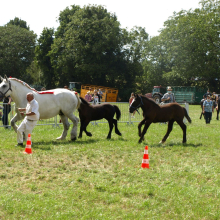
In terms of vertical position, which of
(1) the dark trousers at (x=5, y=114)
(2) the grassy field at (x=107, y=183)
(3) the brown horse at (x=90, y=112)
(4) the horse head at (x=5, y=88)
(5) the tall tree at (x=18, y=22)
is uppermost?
(5) the tall tree at (x=18, y=22)

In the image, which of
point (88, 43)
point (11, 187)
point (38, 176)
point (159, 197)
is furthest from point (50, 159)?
point (88, 43)

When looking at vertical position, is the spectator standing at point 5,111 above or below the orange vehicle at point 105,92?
below

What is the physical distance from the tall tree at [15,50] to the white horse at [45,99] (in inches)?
1987

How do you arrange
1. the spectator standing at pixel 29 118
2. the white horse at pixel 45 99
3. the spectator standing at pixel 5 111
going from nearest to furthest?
the spectator standing at pixel 29 118 → the white horse at pixel 45 99 → the spectator standing at pixel 5 111

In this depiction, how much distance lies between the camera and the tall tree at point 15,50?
5940 centimetres

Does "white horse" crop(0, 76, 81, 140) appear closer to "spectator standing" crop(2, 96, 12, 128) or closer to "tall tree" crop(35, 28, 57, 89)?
"spectator standing" crop(2, 96, 12, 128)

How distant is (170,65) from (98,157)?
173 feet

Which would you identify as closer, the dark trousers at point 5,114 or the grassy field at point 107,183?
the grassy field at point 107,183

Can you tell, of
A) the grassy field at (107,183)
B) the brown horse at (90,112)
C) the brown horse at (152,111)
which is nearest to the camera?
the grassy field at (107,183)

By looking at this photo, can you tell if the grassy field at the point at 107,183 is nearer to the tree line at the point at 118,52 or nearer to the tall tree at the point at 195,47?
the tree line at the point at 118,52

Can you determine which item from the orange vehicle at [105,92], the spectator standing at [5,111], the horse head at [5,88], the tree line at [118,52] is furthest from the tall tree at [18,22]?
the horse head at [5,88]

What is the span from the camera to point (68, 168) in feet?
24.3

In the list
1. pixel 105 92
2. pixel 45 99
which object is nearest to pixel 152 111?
pixel 45 99

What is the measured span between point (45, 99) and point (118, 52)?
39.5 meters
